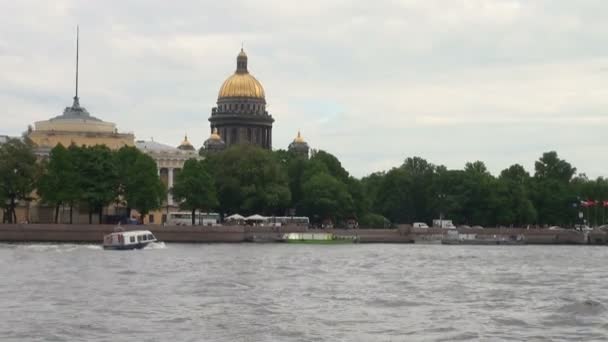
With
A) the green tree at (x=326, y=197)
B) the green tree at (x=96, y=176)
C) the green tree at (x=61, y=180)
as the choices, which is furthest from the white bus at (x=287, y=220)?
the green tree at (x=61, y=180)

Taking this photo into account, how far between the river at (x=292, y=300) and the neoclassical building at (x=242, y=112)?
112363mm

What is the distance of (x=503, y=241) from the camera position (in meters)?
127

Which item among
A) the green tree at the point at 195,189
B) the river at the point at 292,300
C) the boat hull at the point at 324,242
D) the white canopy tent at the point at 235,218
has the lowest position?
the river at the point at 292,300

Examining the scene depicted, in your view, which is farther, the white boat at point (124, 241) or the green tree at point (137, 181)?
the green tree at point (137, 181)

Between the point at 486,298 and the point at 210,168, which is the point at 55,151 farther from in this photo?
the point at 486,298

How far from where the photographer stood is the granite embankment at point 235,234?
105375 mm

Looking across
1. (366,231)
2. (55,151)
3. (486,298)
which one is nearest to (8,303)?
(486,298)

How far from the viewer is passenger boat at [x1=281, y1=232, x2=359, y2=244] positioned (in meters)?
114

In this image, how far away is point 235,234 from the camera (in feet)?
368

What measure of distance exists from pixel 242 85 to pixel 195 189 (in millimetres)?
71463

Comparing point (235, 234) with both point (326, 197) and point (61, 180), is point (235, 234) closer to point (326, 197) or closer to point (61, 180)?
point (61, 180)

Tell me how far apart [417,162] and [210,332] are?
13019 centimetres

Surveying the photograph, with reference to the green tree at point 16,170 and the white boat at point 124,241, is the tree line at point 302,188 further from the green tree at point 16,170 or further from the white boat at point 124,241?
the white boat at point 124,241

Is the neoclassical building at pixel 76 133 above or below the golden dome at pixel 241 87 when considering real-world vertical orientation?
below
